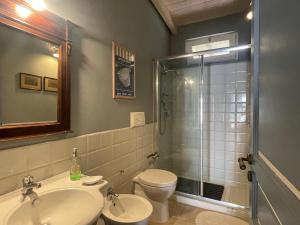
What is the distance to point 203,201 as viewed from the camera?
2.21 meters

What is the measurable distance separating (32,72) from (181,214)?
2.03 metres

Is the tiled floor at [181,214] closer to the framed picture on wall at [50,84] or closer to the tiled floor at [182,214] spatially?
the tiled floor at [182,214]

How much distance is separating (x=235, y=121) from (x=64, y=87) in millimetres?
2321

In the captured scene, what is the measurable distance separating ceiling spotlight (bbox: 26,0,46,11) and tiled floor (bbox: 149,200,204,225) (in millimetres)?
2053

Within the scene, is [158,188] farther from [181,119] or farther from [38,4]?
[38,4]

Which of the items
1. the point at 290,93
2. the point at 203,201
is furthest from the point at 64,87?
the point at 203,201

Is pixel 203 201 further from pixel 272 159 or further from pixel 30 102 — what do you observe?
pixel 30 102

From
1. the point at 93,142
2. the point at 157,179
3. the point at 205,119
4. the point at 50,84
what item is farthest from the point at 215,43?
the point at 50,84

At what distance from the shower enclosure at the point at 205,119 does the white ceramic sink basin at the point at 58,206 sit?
1.60m

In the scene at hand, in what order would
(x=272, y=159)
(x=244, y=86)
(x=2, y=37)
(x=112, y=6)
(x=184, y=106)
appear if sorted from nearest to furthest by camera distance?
1. (x=272, y=159)
2. (x=2, y=37)
3. (x=112, y=6)
4. (x=244, y=86)
5. (x=184, y=106)

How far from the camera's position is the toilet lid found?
1725 millimetres

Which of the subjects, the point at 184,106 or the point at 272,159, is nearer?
the point at 272,159

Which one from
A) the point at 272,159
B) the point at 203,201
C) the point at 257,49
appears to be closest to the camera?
the point at 272,159

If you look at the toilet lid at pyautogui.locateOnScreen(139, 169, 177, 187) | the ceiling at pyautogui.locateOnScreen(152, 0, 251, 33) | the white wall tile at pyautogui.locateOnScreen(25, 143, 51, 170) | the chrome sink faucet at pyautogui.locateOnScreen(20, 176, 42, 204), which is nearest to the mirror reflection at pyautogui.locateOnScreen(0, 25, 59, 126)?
the white wall tile at pyautogui.locateOnScreen(25, 143, 51, 170)
